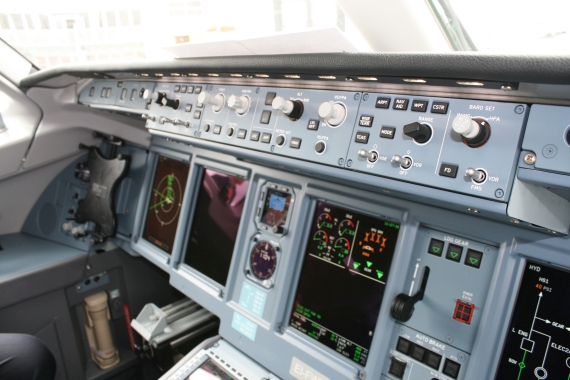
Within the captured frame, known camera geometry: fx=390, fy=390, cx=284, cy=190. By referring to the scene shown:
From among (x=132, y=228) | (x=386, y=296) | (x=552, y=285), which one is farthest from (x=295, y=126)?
(x=132, y=228)

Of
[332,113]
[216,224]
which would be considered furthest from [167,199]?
[332,113]

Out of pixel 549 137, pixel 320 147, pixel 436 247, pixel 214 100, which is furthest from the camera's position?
pixel 214 100

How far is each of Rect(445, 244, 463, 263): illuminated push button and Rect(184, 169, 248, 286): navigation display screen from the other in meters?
1.14

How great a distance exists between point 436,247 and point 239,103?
3.06ft

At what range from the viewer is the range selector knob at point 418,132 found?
41.2 inches

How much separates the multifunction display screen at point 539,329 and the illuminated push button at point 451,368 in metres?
0.12

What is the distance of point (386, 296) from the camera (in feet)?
4.98

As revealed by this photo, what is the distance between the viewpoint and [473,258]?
4.44 feet

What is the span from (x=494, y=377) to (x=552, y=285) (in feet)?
1.16

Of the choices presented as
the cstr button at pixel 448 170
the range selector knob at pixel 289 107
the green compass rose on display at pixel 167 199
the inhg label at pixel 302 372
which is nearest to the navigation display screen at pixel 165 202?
the green compass rose on display at pixel 167 199

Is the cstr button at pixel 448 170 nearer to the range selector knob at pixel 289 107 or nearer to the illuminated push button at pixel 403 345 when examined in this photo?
the range selector knob at pixel 289 107

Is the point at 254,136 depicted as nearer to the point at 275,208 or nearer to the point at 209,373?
the point at 275,208

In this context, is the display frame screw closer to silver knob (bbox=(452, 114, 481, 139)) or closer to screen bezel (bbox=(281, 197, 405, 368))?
silver knob (bbox=(452, 114, 481, 139))

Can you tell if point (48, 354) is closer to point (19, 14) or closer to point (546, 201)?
point (546, 201)
